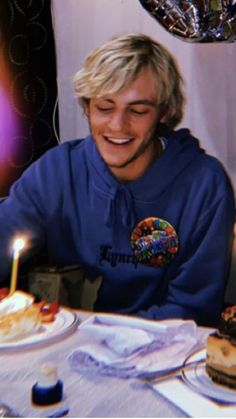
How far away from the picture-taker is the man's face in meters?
1.67

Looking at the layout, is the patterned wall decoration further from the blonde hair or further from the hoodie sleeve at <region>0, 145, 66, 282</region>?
the blonde hair

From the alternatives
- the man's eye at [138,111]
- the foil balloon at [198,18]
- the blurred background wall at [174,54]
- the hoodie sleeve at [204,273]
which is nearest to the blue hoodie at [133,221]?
the hoodie sleeve at [204,273]

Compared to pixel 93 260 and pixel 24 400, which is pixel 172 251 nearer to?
pixel 93 260

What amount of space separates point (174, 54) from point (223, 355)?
5.62ft

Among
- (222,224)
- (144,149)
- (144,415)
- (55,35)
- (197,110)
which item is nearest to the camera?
(144,415)

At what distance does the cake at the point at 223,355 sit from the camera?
0.96m

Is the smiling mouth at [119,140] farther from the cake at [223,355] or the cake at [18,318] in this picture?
the cake at [223,355]

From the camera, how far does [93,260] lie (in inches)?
67.1

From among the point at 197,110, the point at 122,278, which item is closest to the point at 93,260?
the point at 122,278

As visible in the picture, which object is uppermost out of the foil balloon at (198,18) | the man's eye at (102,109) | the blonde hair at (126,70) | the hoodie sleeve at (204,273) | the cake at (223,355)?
the foil balloon at (198,18)

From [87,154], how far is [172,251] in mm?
427

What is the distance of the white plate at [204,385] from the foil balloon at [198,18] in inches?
43.0

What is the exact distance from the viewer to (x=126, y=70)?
1645mm

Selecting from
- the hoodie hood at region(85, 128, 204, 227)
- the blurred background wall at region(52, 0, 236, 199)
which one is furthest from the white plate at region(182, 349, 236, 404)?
the blurred background wall at region(52, 0, 236, 199)
